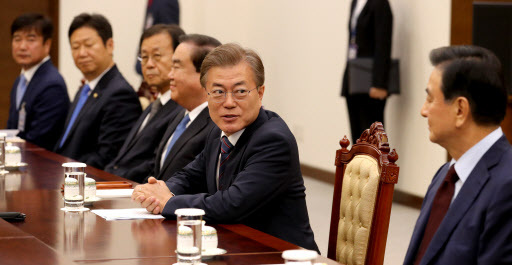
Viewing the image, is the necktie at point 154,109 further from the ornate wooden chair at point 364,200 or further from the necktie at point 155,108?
the ornate wooden chair at point 364,200

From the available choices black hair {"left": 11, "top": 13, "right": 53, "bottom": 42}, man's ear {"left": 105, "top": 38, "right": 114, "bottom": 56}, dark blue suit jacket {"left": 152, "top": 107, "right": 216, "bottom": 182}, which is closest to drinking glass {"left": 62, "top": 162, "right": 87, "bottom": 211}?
dark blue suit jacket {"left": 152, "top": 107, "right": 216, "bottom": 182}

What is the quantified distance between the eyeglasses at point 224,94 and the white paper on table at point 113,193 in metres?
0.62

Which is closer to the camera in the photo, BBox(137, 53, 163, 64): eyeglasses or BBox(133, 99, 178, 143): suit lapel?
BBox(133, 99, 178, 143): suit lapel

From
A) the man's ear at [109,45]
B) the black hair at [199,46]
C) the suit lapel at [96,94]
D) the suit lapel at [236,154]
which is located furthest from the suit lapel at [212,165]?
the man's ear at [109,45]

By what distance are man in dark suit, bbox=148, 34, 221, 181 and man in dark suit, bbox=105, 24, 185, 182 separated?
415 millimetres

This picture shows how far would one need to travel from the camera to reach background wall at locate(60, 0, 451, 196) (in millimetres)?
6919

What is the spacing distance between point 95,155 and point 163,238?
2.85 meters

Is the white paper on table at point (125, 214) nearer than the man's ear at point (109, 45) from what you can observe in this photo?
Yes

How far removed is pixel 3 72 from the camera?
33.3 ft

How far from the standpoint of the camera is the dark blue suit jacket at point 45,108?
6191mm

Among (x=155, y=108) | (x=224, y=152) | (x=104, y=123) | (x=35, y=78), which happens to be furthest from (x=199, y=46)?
(x=35, y=78)

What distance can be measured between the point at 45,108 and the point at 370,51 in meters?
2.71

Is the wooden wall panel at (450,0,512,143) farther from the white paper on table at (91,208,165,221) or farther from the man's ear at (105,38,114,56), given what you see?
the white paper on table at (91,208,165,221)

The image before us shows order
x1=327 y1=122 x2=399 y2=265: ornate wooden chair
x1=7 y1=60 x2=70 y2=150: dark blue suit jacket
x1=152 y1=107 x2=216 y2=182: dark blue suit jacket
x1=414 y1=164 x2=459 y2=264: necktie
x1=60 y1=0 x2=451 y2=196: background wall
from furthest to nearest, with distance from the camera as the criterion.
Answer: x1=60 y1=0 x2=451 y2=196: background wall
x1=7 y1=60 x2=70 y2=150: dark blue suit jacket
x1=152 y1=107 x2=216 y2=182: dark blue suit jacket
x1=327 y1=122 x2=399 y2=265: ornate wooden chair
x1=414 y1=164 x2=459 y2=264: necktie
